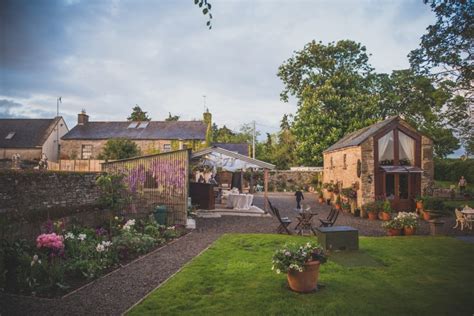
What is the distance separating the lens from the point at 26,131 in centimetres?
3297

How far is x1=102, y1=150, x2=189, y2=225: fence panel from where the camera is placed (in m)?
13.2

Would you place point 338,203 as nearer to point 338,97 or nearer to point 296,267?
point 338,97

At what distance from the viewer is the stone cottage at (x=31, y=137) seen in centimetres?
3145

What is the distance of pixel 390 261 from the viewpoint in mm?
7852

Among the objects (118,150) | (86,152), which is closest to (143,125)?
(86,152)

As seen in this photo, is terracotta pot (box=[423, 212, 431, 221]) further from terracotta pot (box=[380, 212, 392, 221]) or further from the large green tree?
the large green tree

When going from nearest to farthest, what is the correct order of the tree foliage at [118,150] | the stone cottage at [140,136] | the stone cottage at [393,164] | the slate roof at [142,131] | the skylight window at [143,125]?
the stone cottage at [393,164] < the tree foliage at [118,150] < the stone cottage at [140,136] < the slate roof at [142,131] < the skylight window at [143,125]

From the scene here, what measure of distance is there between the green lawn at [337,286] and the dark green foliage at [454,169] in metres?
26.4

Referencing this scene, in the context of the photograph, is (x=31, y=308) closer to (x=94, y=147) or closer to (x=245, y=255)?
(x=245, y=255)

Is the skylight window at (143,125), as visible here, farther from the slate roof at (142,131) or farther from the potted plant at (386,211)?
the potted plant at (386,211)

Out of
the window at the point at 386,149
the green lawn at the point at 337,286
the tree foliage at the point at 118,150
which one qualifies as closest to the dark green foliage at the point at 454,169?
the window at the point at 386,149

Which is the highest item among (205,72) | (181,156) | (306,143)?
(205,72)

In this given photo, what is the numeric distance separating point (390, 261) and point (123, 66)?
12.1 m

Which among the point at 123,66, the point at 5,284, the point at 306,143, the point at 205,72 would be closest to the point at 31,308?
the point at 5,284
